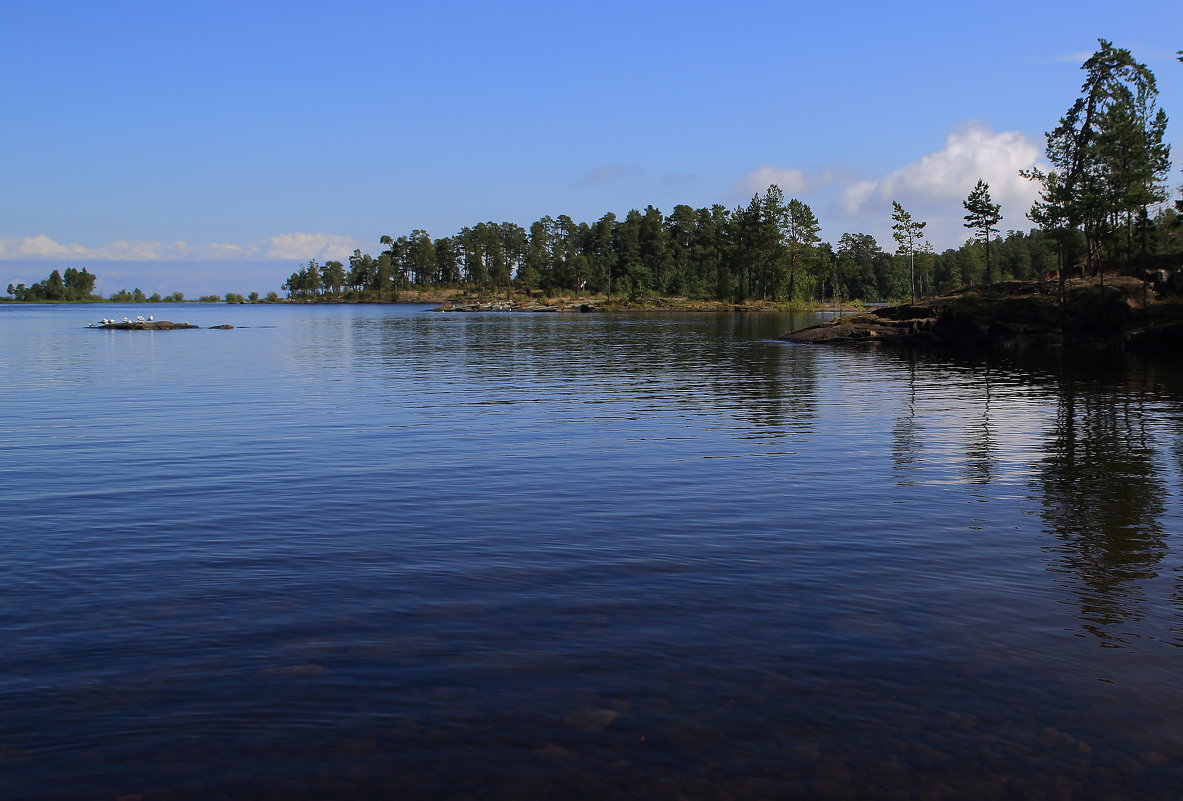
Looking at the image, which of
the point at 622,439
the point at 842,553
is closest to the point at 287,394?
the point at 622,439

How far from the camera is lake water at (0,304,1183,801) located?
29.0ft

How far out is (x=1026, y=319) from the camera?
88500 mm

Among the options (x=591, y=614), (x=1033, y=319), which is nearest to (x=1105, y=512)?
(x=591, y=614)

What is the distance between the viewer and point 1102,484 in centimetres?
2278

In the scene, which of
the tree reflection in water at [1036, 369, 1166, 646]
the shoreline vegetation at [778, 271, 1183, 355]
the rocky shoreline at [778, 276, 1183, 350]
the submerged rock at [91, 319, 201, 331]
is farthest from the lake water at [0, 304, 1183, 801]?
the submerged rock at [91, 319, 201, 331]

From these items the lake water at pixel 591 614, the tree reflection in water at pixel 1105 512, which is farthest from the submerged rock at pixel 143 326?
the tree reflection in water at pixel 1105 512

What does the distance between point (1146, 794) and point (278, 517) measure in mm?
17084

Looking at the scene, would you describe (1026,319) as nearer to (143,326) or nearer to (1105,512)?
(1105,512)

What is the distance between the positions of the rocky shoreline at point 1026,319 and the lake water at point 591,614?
5507 cm

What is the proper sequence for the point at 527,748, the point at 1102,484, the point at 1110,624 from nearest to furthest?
the point at 527,748 → the point at 1110,624 → the point at 1102,484

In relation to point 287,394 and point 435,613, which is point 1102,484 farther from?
point 287,394

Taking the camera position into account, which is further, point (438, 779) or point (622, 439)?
point (622, 439)

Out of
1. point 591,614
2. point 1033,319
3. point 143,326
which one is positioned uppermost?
point 143,326

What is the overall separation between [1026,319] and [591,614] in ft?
293
